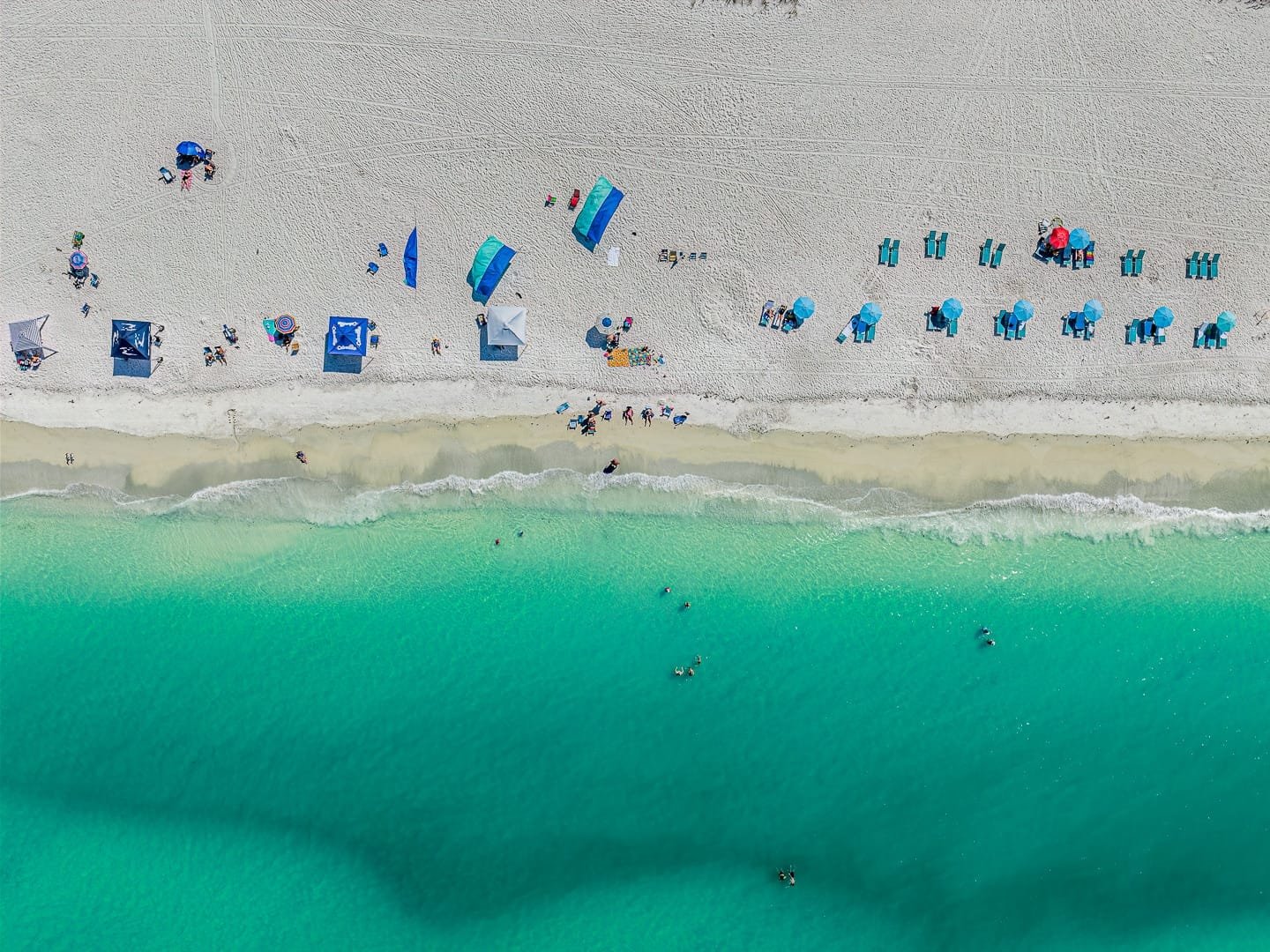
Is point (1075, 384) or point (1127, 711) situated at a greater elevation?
point (1075, 384)

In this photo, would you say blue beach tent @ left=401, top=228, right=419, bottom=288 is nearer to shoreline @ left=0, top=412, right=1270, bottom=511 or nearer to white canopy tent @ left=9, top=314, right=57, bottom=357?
shoreline @ left=0, top=412, right=1270, bottom=511

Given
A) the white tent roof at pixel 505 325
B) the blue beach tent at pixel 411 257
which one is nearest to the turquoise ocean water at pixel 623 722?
the white tent roof at pixel 505 325

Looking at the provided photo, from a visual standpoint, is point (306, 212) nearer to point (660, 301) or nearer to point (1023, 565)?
point (660, 301)

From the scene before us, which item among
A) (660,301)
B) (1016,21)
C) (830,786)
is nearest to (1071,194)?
(1016,21)

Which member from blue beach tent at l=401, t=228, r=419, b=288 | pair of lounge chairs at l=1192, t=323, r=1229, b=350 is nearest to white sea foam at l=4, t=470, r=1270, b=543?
blue beach tent at l=401, t=228, r=419, b=288

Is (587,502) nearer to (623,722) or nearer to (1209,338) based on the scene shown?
(623,722)

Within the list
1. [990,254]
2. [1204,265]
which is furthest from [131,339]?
[1204,265]

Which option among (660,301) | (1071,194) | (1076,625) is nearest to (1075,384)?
(1071,194)

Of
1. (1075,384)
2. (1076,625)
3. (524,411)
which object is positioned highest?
(1075,384)
